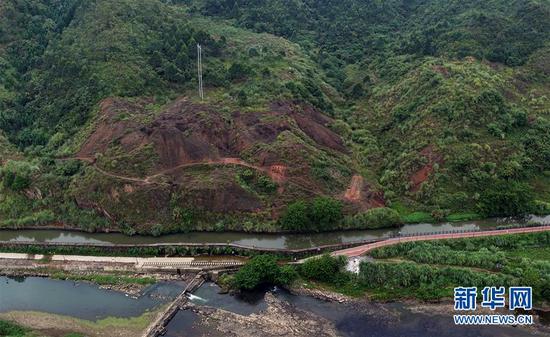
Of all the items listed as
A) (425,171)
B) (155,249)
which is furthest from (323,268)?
(425,171)

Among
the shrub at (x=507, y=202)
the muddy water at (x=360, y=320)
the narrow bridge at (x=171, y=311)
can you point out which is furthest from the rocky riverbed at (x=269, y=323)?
the shrub at (x=507, y=202)

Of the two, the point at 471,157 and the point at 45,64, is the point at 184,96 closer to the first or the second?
the point at 45,64

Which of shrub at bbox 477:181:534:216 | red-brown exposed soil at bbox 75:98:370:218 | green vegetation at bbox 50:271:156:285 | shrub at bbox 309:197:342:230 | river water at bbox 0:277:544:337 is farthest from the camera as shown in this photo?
red-brown exposed soil at bbox 75:98:370:218

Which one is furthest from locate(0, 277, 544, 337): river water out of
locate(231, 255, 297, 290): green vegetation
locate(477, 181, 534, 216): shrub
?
locate(477, 181, 534, 216): shrub

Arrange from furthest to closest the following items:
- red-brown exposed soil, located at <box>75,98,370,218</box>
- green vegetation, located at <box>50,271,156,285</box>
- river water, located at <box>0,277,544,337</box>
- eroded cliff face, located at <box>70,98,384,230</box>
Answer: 1. red-brown exposed soil, located at <box>75,98,370,218</box>
2. eroded cliff face, located at <box>70,98,384,230</box>
3. green vegetation, located at <box>50,271,156,285</box>
4. river water, located at <box>0,277,544,337</box>

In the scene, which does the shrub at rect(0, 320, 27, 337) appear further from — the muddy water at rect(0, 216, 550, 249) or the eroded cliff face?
the eroded cliff face
